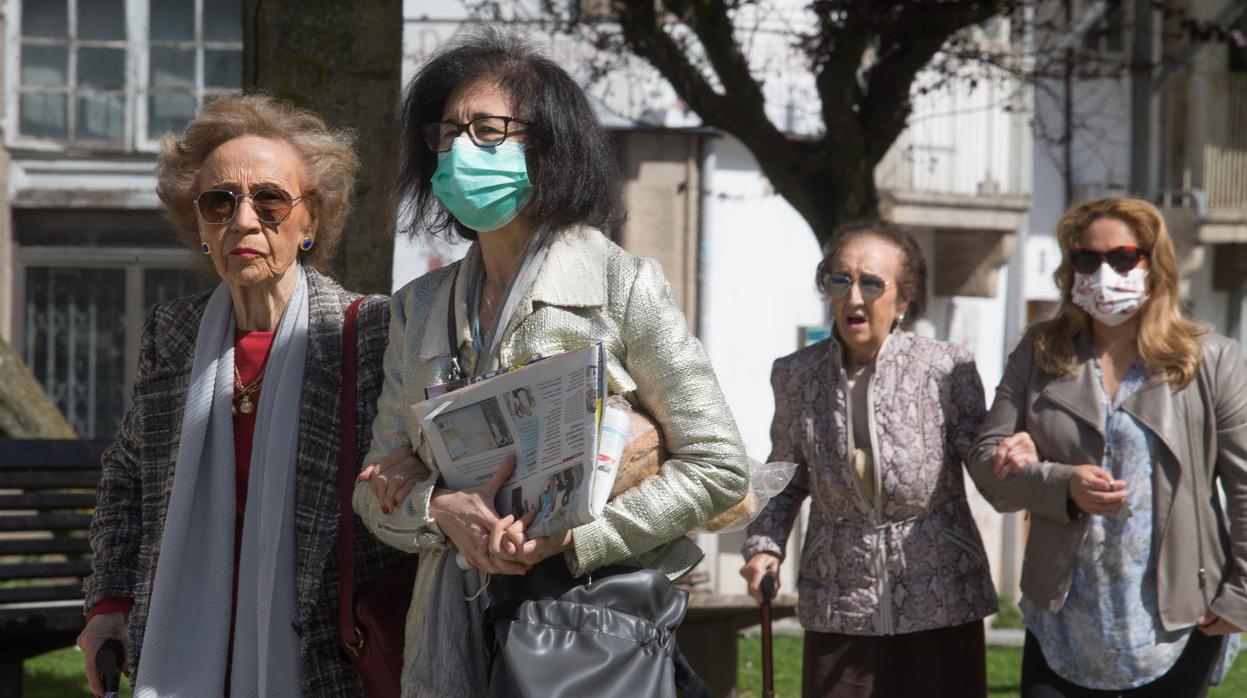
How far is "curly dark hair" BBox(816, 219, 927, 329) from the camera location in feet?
16.9

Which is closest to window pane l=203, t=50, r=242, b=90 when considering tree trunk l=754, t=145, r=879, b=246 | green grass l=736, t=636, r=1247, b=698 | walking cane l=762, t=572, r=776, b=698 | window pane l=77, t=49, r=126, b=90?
window pane l=77, t=49, r=126, b=90

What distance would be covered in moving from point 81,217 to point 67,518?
9491 mm

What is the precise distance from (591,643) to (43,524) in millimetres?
3614

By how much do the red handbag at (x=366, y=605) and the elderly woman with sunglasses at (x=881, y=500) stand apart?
1331mm

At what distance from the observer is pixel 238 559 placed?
4094 mm

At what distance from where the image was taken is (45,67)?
604 inches

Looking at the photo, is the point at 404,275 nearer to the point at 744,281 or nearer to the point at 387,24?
the point at 744,281

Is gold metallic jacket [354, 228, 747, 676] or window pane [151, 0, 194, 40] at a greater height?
window pane [151, 0, 194, 40]

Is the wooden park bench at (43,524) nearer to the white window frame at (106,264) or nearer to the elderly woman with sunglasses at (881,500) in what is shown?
the elderly woman with sunglasses at (881,500)

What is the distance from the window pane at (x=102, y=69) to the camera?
15344 mm

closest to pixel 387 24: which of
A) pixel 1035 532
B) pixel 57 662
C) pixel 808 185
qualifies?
pixel 1035 532

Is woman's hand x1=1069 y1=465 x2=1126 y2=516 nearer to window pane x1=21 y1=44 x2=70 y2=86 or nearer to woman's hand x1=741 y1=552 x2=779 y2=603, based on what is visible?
woman's hand x1=741 y1=552 x2=779 y2=603

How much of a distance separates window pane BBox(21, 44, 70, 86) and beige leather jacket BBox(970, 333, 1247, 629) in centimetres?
1213

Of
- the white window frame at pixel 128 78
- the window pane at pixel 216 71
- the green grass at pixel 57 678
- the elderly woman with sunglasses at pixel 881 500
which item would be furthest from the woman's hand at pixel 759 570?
the window pane at pixel 216 71
